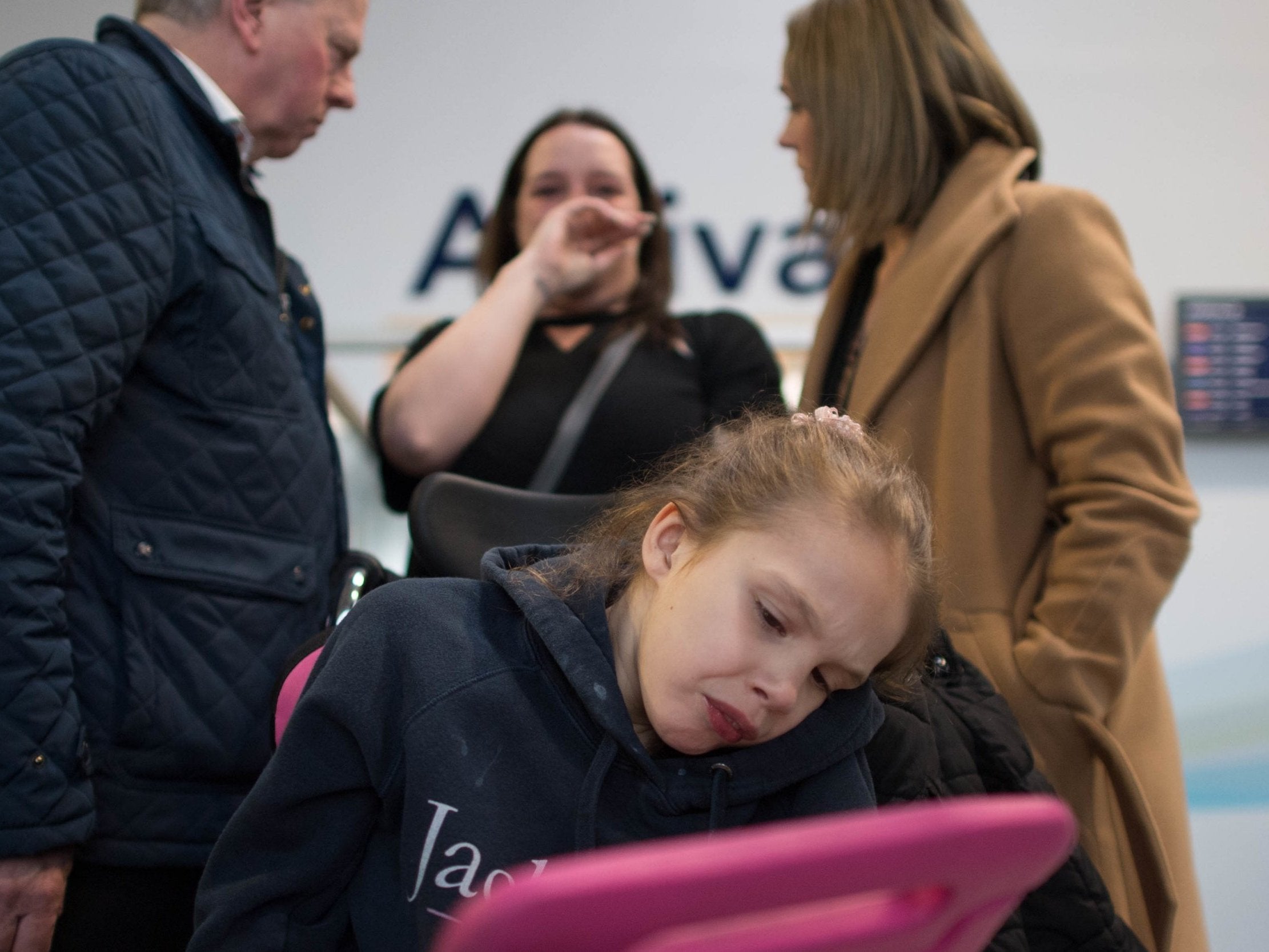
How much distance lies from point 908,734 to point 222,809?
755 mm

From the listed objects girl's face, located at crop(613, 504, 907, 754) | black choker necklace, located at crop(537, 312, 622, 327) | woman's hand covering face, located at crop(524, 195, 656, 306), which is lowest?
black choker necklace, located at crop(537, 312, 622, 327)

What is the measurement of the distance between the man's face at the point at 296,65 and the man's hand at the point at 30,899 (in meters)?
0.94

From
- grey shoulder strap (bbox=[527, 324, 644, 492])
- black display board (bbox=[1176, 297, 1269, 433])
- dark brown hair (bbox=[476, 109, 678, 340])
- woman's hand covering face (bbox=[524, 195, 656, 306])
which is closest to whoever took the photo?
grey shoulder strap (bbox=[527, 324, 644, 492])

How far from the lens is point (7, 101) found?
3.74 ft

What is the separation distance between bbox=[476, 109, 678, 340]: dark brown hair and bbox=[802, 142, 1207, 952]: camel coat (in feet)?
1.57

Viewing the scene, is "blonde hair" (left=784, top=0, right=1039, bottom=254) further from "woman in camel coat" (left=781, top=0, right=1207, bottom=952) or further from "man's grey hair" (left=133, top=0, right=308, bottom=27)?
"man's grey hair" (left=133, top=0, right=308, bottom=27)

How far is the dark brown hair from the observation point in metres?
1.87

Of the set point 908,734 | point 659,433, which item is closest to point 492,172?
point 659,433

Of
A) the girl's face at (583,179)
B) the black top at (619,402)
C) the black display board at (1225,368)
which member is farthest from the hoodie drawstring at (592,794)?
the black display board at (1225,368)

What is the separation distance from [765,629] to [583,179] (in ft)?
3.97

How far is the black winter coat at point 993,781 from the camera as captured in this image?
102 cm

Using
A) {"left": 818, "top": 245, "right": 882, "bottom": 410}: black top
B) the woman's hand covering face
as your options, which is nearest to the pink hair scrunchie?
{"left": 818, "top": 245, "right": 882, "bottom": 410}: black top

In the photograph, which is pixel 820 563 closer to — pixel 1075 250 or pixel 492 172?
pixel 1075 250

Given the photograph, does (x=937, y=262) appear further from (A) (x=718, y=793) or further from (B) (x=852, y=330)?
(A) (x=718, y=793)
